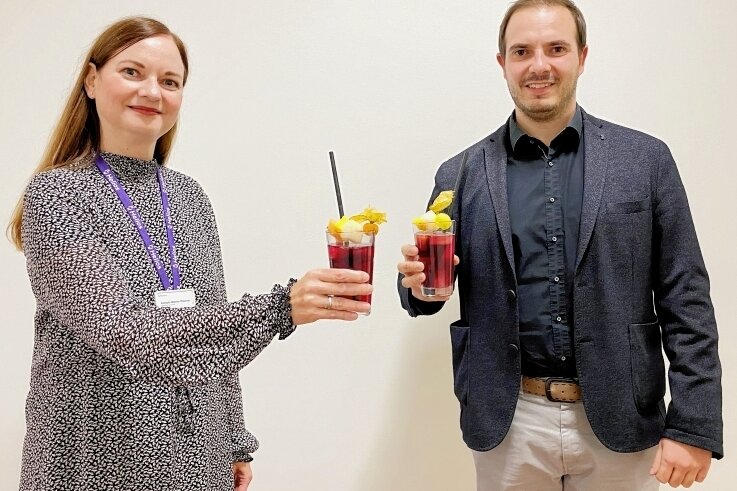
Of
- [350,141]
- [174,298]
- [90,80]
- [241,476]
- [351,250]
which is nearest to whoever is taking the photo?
[351,250]

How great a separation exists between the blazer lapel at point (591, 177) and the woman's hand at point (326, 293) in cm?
76

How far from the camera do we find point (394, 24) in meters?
2.43

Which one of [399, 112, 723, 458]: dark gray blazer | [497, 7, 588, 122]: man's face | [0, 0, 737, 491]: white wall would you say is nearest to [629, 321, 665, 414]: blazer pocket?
[399, 112, 723, 458]: dark gray blazer

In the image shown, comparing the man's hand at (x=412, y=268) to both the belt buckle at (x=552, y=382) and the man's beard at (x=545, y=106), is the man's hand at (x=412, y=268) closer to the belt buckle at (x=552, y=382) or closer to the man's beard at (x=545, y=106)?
the belt buckle at (x=552, y=382)

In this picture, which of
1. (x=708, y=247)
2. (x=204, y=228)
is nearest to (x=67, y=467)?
(x=204, y=228)

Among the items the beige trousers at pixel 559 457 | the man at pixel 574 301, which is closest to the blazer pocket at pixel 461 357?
the man at pixel 574 301

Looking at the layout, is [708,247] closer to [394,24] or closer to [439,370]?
[439,370]

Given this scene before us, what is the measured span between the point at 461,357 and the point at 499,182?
1.71 ft

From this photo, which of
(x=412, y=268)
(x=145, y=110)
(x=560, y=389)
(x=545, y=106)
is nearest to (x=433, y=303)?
(x=412, y=268)

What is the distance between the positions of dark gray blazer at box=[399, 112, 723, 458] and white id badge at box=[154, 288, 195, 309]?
82 cm

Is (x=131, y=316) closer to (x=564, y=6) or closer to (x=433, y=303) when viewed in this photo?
(x=433, y=303)

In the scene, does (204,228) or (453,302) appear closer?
(204,228)

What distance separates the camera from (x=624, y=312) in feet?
5.75

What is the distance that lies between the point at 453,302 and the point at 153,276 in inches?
50.2
